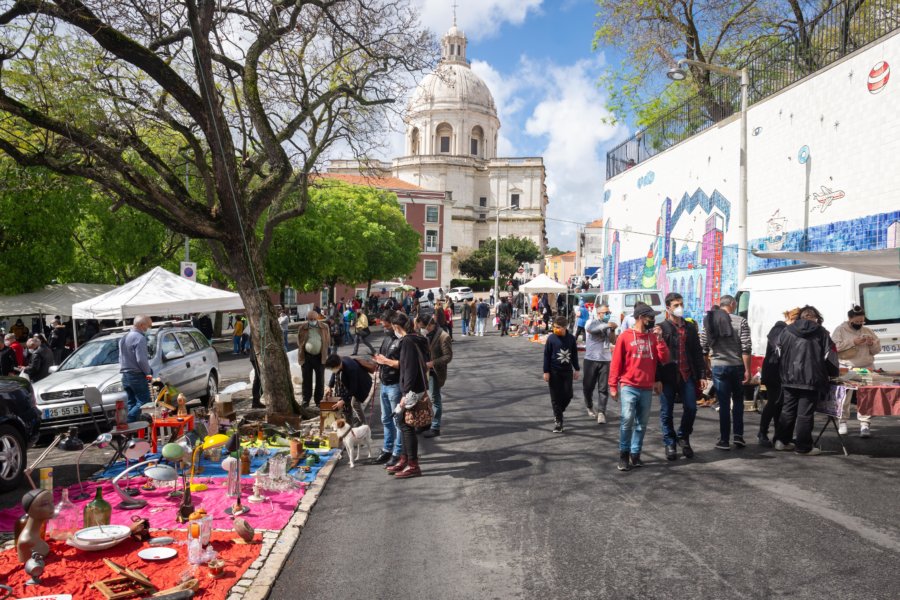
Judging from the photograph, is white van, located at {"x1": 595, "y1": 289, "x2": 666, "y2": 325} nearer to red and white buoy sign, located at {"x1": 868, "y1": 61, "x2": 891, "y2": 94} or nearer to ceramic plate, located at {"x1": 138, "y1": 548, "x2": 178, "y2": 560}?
red and white buoy sign, located at {"x1": 868, "y1": 61, "x2": 891, "y2": 94}

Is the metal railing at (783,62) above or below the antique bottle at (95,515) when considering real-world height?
above

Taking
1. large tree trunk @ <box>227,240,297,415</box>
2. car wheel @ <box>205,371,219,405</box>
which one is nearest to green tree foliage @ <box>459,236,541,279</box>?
car wheel @ <box>205,371,219,405</box>

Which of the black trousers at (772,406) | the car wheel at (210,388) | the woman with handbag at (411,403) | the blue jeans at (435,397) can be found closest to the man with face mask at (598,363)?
the black trousers at (772,406)

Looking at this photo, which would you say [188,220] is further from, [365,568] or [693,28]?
[693,28]

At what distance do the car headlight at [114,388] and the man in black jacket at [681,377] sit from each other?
24.8 ft

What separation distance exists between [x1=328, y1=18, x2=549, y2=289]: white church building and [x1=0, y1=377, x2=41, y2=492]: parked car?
268ft

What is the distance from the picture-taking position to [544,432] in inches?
362

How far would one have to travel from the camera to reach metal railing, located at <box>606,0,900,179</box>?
1398 centimetres

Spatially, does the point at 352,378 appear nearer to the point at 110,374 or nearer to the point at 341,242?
the point at 110,374

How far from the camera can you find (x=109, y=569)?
A: 4.68m

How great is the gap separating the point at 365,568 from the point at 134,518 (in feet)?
7.58

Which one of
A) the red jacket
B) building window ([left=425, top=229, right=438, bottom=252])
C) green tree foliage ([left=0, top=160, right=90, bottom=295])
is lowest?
the red jacket

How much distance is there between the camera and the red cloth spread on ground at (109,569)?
173 inches

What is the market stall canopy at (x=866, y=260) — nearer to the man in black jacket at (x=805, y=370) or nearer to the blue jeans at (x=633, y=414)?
the man in black jacket at (x=805, y=370)
